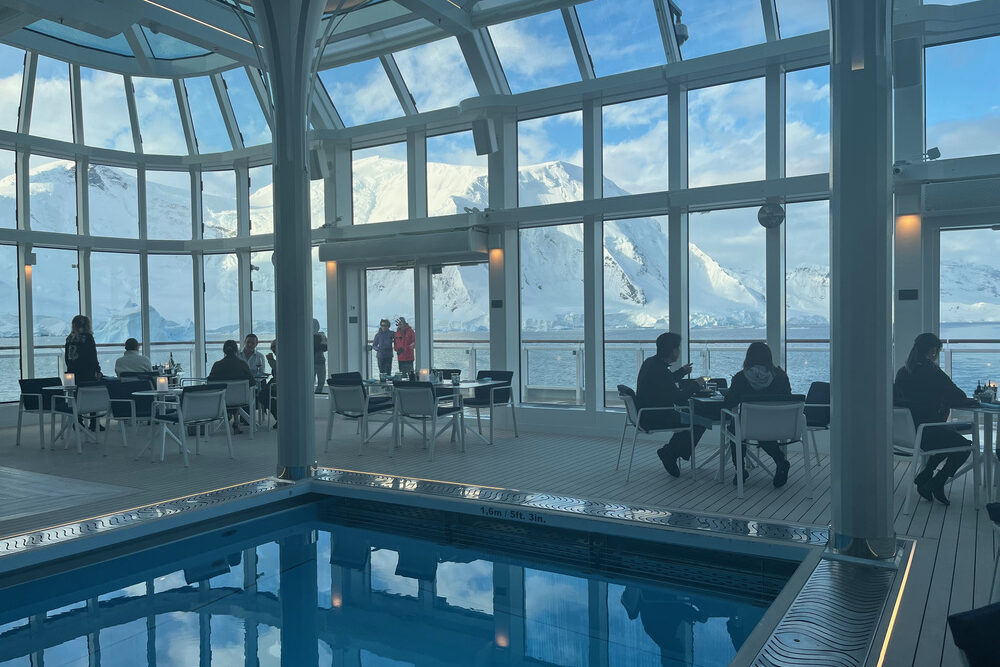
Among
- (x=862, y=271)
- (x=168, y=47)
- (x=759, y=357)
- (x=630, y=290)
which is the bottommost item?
(x=759, y=357)

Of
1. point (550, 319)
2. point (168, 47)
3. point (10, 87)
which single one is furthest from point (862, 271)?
point (10, 87)

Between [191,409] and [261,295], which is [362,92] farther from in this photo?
[191,409]

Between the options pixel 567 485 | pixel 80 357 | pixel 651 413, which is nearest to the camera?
pixel 567 485

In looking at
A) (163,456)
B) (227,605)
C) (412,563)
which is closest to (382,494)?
(412,563)

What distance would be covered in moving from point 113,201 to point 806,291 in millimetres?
11469

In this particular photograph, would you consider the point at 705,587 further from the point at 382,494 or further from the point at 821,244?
the point at 821,244

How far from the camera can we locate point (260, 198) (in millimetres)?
12977

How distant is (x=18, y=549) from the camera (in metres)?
4.30

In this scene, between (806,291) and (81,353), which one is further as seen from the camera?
(81,353)

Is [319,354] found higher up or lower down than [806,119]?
lower down

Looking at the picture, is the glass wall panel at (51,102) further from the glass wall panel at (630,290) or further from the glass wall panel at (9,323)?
the glass wall panel at (630,290)

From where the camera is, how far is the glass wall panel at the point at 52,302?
11.4m

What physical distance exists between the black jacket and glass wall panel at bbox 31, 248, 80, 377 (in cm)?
266

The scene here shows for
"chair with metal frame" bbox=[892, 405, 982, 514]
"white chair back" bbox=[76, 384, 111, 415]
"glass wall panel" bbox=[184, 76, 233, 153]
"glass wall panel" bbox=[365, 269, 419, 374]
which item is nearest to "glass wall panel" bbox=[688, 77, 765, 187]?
"chair with metal frame" bbox=[892, 405, 982, 514]
